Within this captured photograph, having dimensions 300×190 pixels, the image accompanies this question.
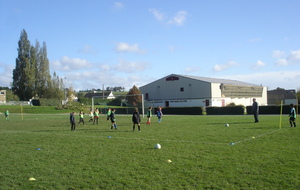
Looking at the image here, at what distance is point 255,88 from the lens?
227ft

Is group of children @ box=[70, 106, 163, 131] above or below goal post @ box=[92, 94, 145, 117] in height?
below

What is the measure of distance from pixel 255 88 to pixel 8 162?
2659 inches

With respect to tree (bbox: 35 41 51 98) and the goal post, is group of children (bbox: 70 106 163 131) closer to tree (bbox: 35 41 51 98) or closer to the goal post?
→ the goal post

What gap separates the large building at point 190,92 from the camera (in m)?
53.9

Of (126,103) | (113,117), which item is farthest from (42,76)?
(113,117)

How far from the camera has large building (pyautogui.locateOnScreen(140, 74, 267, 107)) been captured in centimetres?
5388

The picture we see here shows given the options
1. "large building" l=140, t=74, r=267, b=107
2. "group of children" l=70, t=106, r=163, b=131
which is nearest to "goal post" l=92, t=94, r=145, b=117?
"large building" l=140, t=74, r=267, b=107

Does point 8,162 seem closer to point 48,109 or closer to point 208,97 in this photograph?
point 208,97

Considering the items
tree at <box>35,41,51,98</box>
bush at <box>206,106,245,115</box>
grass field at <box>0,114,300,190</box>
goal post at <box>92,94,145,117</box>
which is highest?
tree at <box>35,41,51,98</box>

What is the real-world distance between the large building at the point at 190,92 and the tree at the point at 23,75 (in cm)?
2900

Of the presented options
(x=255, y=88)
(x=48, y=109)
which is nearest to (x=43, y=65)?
(x=48, y=109)

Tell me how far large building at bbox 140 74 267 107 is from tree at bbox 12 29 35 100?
2900cm

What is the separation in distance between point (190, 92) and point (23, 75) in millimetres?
41841

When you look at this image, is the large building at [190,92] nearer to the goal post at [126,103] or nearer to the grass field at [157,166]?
the goal post at [126,103]
